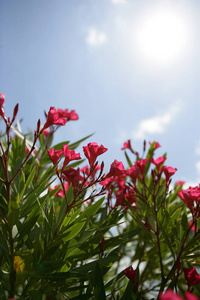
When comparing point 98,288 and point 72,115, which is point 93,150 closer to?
point 98,288

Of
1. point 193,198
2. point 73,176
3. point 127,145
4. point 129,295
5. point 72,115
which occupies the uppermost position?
point 72,115

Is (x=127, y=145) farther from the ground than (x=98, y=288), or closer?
farther from the ground

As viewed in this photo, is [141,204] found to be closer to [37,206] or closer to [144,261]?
[144,261]

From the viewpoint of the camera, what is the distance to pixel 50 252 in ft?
3.20

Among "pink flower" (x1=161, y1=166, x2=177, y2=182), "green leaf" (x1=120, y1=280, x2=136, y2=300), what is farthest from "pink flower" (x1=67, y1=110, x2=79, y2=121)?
"green leaf" (x1=120, y1=280, x2=136, y2=300)

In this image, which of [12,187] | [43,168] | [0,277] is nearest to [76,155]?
[12,187]

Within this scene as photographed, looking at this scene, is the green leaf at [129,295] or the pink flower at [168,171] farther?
the pink flower at [168,171]

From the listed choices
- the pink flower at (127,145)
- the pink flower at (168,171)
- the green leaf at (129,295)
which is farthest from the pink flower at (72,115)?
the green leaf at (129,295)

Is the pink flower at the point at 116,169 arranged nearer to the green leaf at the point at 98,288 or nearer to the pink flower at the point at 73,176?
the pink flower at the point at 73,176

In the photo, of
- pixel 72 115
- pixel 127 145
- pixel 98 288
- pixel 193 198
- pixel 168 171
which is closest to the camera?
pixel 98 288

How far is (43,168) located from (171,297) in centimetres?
154

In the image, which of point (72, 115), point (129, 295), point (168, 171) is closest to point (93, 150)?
point (168, 171)

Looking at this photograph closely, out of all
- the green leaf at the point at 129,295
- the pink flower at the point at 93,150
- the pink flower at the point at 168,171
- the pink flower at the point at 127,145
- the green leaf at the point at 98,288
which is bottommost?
the green leaf at the point at 129,295

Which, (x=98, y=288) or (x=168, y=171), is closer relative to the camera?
(x=98, y=288)
